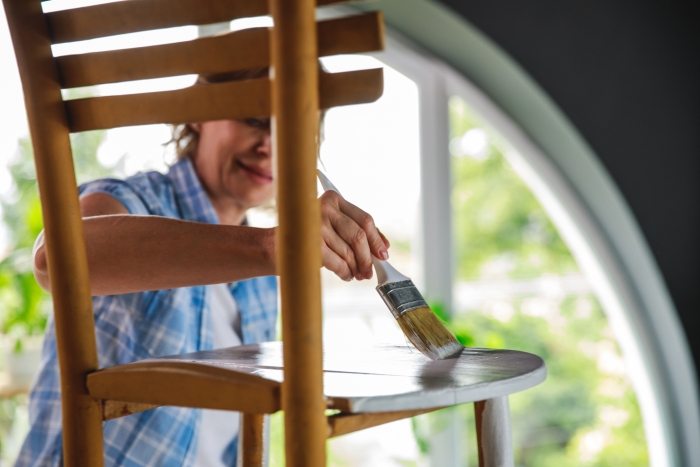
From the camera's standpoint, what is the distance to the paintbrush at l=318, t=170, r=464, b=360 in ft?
2.20

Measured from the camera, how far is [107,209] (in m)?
0.96

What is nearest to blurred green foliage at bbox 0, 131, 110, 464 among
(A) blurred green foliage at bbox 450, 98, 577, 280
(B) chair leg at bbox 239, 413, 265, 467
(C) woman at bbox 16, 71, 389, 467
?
(C) woman at bbox 16, 71, 389, 467

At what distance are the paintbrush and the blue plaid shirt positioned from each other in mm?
502

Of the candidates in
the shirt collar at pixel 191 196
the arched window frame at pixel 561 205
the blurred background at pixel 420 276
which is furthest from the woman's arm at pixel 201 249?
the arched window frame at pixel 561 205

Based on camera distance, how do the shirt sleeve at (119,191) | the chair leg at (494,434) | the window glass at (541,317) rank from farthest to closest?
the window glass at (541,317) → the shirt sleeve at (119,191) → the chair leg at (494,434)

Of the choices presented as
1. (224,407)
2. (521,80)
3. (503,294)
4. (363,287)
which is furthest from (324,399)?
(503,294)

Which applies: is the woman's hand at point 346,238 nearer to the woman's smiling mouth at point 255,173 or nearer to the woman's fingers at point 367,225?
the woman's fingers at point 367,225

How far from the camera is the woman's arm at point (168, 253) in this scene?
2.08ft

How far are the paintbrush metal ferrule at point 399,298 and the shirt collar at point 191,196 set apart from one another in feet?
2.09

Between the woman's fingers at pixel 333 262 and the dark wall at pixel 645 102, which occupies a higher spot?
the dark wall at pixel 645 102

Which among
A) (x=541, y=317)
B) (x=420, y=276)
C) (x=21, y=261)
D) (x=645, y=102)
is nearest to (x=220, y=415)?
(x=21, y=261)

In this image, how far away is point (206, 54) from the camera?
1.59 feet

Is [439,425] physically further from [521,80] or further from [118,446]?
[118,446]

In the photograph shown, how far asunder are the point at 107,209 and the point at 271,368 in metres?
0.51
